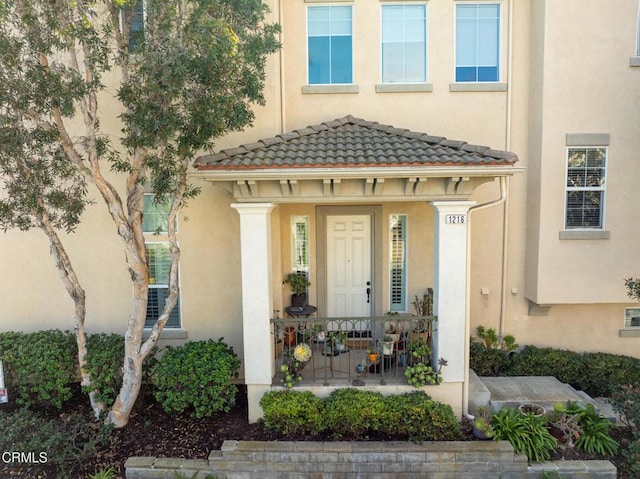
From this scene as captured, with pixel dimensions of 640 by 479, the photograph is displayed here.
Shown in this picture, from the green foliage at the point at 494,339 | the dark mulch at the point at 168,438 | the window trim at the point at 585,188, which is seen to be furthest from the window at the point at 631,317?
the dark mulch at the point at 168,438

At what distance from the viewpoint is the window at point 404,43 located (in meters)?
7.81

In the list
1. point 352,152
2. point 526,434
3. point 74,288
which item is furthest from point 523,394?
point 74,288

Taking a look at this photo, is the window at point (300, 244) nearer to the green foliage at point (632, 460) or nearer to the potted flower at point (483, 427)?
the potted flower at point (483, 427)

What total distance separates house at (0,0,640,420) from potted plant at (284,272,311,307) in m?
0.17

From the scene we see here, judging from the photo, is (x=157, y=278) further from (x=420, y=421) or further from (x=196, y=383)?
(x=420, y=421)

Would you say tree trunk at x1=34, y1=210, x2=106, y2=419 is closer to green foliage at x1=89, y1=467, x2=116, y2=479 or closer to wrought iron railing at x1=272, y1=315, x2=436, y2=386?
green foliage at x1=89, y1=467, x2=116, y2=479

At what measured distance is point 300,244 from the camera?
8.43 metres

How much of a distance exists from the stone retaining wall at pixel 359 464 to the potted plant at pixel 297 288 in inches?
121

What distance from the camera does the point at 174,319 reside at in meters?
7.79

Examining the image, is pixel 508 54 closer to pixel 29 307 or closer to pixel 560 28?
pixel 560 28

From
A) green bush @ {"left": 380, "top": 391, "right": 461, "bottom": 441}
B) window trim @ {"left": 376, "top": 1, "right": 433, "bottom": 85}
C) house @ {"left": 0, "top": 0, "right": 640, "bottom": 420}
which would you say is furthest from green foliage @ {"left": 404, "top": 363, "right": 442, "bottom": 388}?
window trim @ {"left": 376, "top": 1, "right": 433, "bottom": 85}

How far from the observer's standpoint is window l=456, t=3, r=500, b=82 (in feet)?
25.6

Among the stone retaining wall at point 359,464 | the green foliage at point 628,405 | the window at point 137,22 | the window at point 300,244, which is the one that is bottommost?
the stone retaining wall at point 359,464

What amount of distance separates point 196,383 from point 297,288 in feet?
9.11
